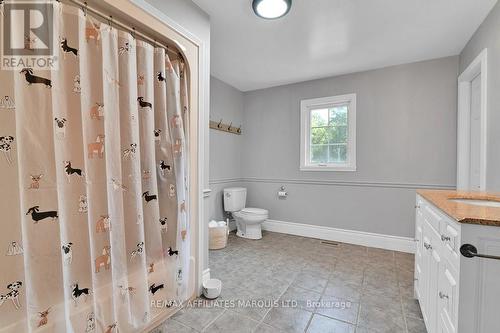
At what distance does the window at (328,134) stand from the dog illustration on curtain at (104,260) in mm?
2760

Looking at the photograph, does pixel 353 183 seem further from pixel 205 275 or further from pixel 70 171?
pixel 70 171

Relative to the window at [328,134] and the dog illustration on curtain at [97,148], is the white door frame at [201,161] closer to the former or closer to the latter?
the dog illustration on curtain at [97,148]

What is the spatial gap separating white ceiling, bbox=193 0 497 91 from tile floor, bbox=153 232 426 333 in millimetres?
2323

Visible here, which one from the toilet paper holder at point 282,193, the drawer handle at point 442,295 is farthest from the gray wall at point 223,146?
the drawer handle at point 442,295

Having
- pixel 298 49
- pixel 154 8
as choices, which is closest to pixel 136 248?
pixel 154 8

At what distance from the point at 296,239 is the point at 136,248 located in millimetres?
2431

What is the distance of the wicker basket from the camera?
294 cm

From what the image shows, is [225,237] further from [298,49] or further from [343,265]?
[298,49]

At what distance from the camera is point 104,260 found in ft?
4.11

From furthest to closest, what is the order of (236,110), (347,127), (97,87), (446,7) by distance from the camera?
(236,110) < (347,127) < (446,7) < (97,87)

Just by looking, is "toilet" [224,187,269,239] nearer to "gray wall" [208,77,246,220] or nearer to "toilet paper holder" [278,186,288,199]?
"gray wall" [208,77,246,220]

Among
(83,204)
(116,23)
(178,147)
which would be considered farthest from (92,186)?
(116,23)

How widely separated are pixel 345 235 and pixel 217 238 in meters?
1.74

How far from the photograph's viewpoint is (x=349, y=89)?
317 centimetres
